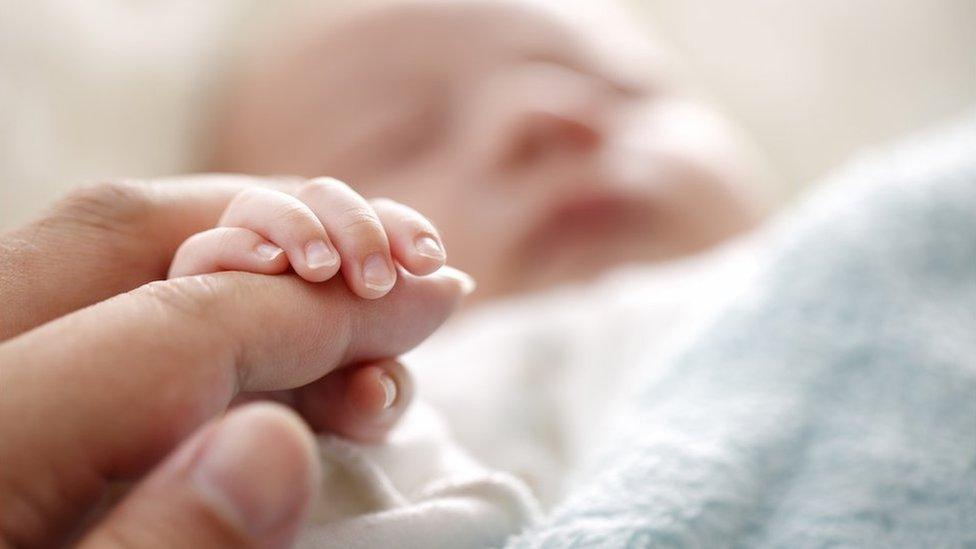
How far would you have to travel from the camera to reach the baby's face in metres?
0.95

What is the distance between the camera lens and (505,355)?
73cm

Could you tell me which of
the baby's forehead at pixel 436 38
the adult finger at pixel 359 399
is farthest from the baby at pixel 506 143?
the adult finger at pixel 359 399

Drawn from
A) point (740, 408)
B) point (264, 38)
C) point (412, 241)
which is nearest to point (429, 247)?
point (412, 241)

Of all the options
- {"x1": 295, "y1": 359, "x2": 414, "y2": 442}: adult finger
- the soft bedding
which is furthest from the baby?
{"x1": 295, "y1": 359, "x2": 414, "y2": 442}: adult finger

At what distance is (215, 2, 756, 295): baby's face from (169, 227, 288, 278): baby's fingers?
0.51 m

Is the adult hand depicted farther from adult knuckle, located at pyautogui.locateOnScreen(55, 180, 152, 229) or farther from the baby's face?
the baby's face

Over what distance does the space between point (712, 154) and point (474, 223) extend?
32 centimetres

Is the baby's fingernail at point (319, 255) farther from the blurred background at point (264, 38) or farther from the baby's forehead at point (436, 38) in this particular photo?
the baby's forehead at point (436, 38)

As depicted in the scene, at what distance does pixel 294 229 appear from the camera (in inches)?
14.6

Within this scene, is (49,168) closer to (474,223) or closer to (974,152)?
(474,223)

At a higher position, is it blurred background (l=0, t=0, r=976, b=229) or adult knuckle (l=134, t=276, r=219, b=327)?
blurred background (l=0, t=0, r=976, b=229)

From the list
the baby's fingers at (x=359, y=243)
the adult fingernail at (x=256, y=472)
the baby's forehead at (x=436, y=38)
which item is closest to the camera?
the adult fingernail at (x=256, y=472)

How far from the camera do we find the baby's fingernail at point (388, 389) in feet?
1.36

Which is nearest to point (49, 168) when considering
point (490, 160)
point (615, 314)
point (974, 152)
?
point (490, 160)
